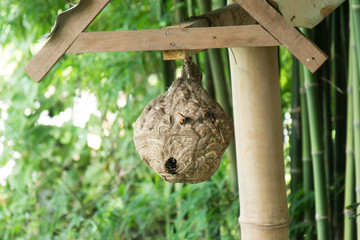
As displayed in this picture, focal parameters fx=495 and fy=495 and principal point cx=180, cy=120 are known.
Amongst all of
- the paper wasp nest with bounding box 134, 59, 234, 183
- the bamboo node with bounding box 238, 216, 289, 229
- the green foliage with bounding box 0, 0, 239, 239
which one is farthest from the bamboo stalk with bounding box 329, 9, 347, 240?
the paper wasp nest with bounding box 134, 59, 234, 183

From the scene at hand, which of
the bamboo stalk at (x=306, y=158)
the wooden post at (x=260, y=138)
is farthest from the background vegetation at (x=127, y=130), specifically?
the wooden post at (x=260, y=138)

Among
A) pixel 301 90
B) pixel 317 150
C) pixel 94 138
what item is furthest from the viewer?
pixel 94 138

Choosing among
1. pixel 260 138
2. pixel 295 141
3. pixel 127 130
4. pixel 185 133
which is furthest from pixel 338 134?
pixel 127 130

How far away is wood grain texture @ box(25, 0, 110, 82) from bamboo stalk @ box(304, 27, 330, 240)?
1.96 ft

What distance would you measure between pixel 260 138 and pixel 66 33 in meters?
0.40

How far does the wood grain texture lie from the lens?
2.71 ft

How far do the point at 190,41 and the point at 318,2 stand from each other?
0.23m

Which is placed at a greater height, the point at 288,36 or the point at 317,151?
the point at 288,36

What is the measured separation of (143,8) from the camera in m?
1.96

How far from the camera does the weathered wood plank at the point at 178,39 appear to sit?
2.61 feet

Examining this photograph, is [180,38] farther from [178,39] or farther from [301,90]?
[301,90]

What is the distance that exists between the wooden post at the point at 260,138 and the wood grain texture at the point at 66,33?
280 millimetres

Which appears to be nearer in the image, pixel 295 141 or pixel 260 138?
pixel 260 138

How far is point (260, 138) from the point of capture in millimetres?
930
